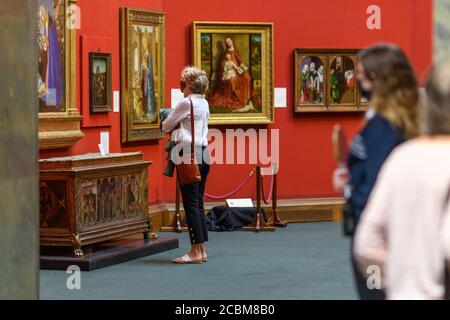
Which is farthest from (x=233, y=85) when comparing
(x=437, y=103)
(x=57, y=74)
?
(x=437, y=103)

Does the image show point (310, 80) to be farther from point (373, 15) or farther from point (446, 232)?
point (446, 232)

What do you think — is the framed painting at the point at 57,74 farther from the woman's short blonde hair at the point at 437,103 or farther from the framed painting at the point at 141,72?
the woman's short blonde hair at the point at 437,103

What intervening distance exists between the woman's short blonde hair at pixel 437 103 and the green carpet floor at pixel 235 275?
6.52m

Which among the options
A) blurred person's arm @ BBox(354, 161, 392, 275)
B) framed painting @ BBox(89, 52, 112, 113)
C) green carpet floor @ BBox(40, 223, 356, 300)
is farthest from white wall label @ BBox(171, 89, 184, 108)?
blurred person's arm @ BBox(354, 161, 392, 275)

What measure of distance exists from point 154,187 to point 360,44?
12.4 feet

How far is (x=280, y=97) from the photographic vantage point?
17.6m

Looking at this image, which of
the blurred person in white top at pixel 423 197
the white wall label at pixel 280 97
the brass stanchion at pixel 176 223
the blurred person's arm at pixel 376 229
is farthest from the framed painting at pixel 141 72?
the blurred person in white top at pixel 423 197

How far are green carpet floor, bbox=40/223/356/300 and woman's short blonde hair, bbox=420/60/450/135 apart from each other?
21.4 ft

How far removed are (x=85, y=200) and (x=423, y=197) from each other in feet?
A: 29.1

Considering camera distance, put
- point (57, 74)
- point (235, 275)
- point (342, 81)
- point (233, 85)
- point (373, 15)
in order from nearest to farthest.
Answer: point (235, 275), point (57, 74), point (233, 85), point (373, 15), point (342, 81)

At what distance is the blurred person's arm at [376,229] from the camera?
4246mm

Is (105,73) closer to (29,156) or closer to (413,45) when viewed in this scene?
(413,45)

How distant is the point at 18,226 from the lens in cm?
814
